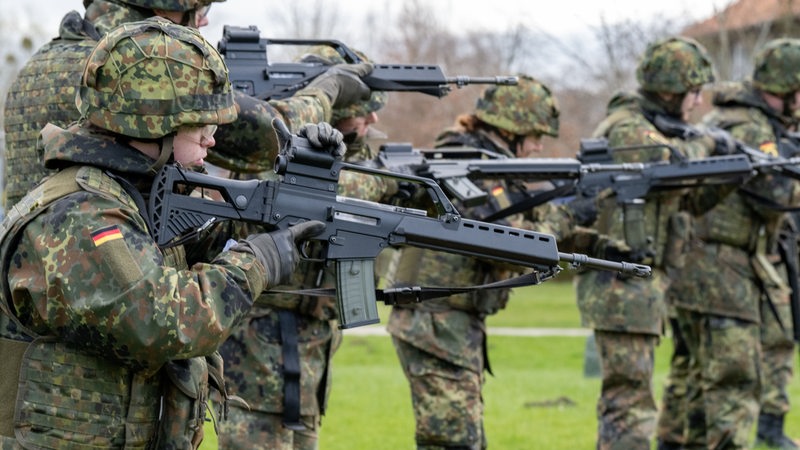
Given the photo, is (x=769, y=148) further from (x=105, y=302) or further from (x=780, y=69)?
(x=105, y=302)

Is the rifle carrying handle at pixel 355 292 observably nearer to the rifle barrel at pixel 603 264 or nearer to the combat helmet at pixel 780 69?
the rifle barrel at pixel 603 264

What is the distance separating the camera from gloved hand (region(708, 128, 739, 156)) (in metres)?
8.56

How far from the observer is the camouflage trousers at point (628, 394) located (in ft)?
25.5

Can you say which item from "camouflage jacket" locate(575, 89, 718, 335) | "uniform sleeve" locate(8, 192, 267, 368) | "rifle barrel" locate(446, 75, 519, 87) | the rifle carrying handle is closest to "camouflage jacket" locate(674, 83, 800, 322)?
"camouflage jacket" locate(575, 89, 718, 335)

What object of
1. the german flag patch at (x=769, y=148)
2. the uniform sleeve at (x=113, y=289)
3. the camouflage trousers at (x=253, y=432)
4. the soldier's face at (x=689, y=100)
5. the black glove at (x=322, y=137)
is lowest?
the camouflage trousers at (x=253, y=432)

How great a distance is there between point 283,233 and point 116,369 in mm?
706

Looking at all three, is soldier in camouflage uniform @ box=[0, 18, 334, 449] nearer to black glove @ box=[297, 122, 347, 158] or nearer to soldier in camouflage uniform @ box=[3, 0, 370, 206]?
black glove @ box=[297, 122, 347, 158]

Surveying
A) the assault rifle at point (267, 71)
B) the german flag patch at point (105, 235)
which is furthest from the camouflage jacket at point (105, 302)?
the assault rifle at point (267, 71)

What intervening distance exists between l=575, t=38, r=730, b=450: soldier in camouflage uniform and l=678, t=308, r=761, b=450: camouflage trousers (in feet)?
2.85

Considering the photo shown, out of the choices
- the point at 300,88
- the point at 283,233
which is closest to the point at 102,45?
the point at 283,233

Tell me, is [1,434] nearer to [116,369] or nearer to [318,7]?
[116,369]

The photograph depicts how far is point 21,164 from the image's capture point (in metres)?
4.98

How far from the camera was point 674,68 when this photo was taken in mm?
8391

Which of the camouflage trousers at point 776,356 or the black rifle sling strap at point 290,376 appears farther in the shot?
the camouflage trousers at point 776,356
